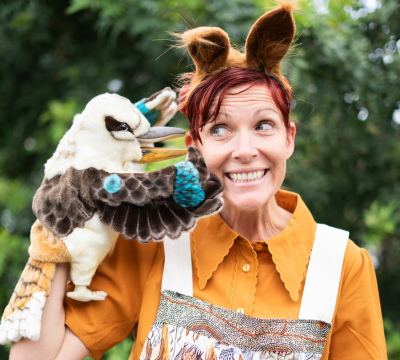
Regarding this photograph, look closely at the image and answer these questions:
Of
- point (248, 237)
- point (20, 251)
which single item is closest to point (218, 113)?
point (248, 237)

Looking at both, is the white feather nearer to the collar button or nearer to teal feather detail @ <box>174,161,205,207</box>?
teal feather detail @ <box>174,161,205,207</box>

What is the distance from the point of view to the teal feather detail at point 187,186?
0.84 meters

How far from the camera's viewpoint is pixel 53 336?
90cm

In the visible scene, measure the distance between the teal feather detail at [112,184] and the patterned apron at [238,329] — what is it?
12.1 inches

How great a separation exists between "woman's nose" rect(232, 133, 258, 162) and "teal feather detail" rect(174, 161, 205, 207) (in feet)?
0.49

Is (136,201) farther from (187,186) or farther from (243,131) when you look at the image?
(243,131)

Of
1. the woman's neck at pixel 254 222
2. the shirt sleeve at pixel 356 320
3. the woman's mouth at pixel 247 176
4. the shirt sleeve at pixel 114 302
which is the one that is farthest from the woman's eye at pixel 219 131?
the shirt sleeve at pixel 356 320

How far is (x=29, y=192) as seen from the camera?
6.36 feet

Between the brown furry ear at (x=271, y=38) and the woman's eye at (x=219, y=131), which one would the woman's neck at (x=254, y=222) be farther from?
the brown furry ear at (x=271, y=38)

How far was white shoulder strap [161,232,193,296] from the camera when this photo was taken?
3.25 ft

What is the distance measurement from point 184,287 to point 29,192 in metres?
1.26

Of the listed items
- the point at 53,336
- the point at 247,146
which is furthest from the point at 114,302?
the point at 247,146

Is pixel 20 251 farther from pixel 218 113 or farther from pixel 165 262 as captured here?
pixel 218 113

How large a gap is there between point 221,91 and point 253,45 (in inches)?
5.7
